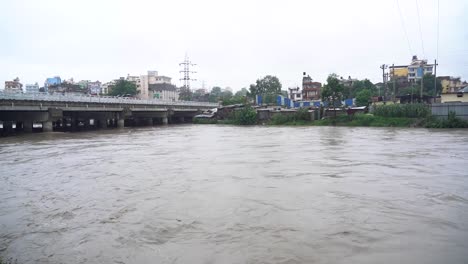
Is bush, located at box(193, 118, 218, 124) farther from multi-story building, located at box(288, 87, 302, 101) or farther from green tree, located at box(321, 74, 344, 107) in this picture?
multi-story building, located at box(288, 87, 302, 101)

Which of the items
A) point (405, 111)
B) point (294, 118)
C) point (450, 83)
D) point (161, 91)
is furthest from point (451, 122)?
point (161, 91)

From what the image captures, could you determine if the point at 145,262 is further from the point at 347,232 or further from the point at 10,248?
the point at 347,232

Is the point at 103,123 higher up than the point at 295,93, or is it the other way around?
the point at 295,93

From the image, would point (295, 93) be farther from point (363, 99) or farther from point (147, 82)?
point (147, 82)

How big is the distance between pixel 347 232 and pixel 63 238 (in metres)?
5.69

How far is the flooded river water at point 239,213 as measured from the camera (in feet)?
20.5

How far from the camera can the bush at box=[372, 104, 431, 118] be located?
41.5 meters

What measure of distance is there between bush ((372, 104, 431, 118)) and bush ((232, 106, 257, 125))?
60.4ft

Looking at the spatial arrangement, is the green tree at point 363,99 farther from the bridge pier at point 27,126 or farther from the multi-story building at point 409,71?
the bridge pier at point 27,126

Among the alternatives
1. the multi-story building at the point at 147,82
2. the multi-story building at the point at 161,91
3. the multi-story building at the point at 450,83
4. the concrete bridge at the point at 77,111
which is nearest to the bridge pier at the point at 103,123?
the concrete bridge at the point at 77,111

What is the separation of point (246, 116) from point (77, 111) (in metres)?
24.6

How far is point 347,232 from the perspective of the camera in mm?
7062

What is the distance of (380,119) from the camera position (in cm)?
4475

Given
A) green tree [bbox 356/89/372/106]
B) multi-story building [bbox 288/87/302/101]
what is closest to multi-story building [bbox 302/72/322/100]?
multi-story building [bbox 288/87/302/101]
